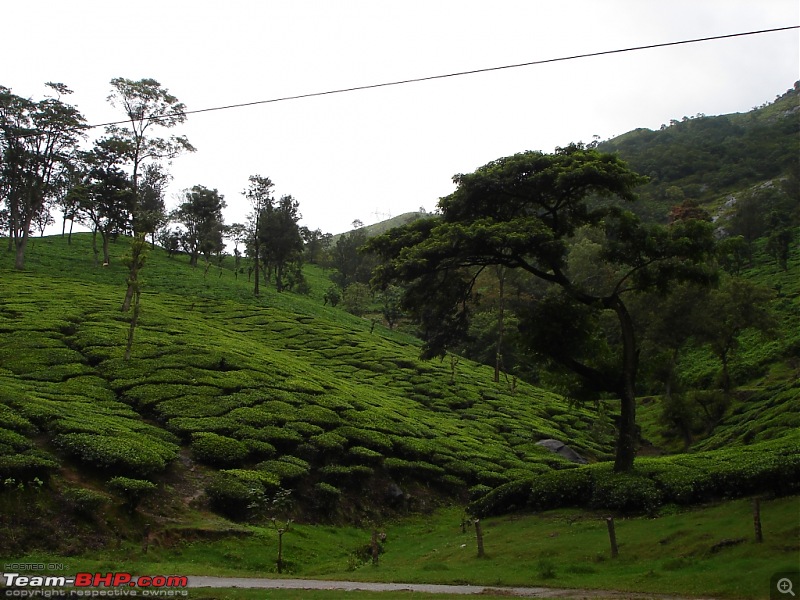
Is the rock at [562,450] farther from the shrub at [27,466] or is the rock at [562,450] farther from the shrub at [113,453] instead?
the shrub at [27,466]

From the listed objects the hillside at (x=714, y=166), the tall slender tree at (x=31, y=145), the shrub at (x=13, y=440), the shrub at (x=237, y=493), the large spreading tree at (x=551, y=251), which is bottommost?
the shrub at (x=237, y=493)

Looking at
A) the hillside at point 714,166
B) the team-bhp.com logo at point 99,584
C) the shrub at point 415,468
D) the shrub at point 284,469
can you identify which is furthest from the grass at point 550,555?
the hillside at point 714,166

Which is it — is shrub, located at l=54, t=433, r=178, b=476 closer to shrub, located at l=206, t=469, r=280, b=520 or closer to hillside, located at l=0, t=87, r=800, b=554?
hillside, located at l=0, t=87, r=800, b=554

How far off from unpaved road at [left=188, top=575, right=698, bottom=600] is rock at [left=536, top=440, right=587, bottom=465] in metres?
22.7

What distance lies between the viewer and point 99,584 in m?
12.0

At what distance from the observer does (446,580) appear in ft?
45.3

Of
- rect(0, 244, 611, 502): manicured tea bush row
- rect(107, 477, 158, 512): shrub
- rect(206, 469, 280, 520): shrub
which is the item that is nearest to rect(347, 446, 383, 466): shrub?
rect(0, 244, 611, 502): manicured tea bush row

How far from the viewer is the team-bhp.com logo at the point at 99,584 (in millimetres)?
11297

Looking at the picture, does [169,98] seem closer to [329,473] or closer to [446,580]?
[329,473]

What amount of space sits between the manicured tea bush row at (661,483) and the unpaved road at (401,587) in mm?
6175

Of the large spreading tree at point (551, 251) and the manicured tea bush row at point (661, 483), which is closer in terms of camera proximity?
the manicured tea bush row at point (661, 483)

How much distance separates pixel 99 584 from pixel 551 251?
1510 cm

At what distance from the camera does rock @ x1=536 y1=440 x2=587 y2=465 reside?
34406 millimetres

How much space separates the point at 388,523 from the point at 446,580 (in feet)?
33.3
